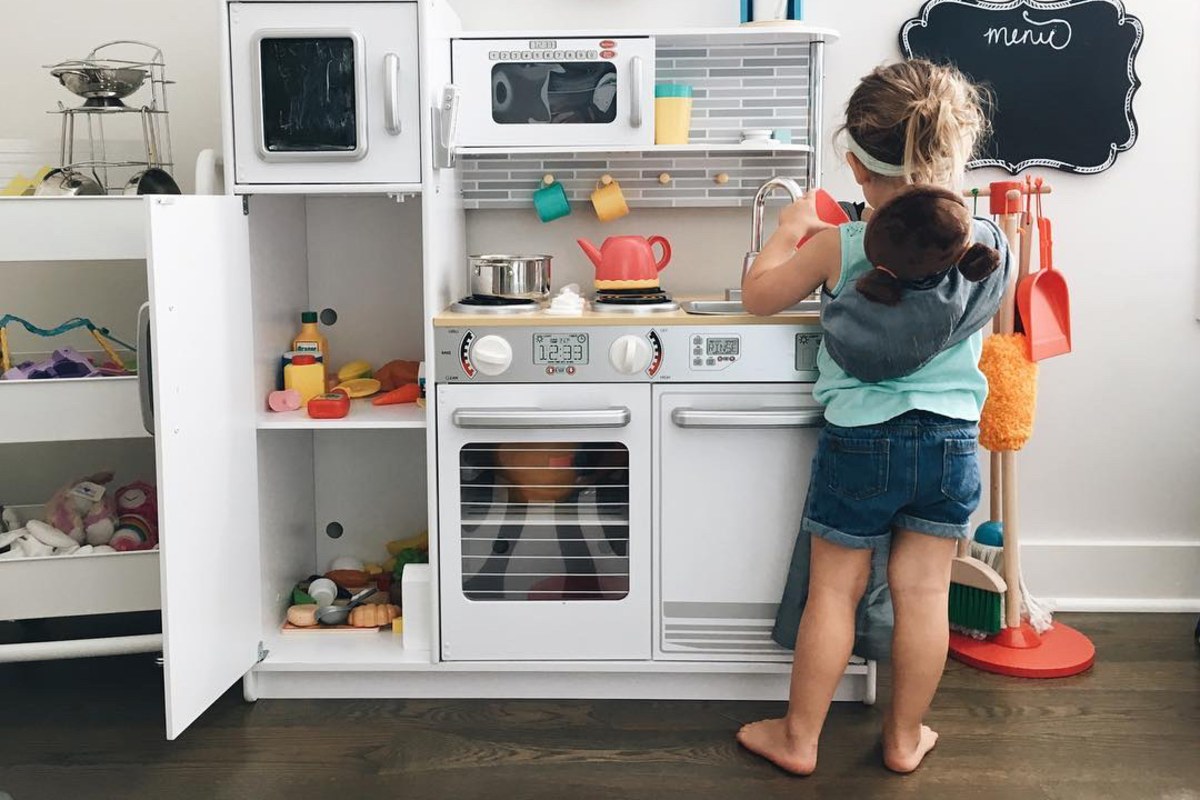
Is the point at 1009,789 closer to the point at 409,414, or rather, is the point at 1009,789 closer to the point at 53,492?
the point at 409,414

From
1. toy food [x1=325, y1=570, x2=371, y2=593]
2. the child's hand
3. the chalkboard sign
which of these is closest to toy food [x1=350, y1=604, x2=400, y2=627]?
toy food [x1=325, y1=570, x2=371, y2=593]

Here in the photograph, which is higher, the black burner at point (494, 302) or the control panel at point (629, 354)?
the black burner at point (494, 302)

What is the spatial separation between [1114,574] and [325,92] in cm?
223

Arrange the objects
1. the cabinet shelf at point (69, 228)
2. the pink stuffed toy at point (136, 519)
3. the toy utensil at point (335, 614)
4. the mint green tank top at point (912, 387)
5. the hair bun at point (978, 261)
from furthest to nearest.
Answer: the toy utensil at point (335, 614) → the pink stuffed toy at point (136, 519) → the cabinet shelf at point (69, 228) → the mint green tank top at point (912, 387) → the hair bun at point (978, 261)

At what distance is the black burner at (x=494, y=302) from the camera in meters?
2.44

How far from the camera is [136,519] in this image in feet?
8.45

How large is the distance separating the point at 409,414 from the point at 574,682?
0.66 m

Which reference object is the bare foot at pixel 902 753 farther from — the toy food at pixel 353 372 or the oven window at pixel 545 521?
the toy food at pixel 353 372

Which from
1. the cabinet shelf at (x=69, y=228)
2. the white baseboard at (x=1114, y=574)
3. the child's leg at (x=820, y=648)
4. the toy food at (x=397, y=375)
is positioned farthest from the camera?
the white baseboard at (x=1114, y=574)

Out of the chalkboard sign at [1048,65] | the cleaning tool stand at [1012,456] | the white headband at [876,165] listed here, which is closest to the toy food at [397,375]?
the white headband at [876,165]

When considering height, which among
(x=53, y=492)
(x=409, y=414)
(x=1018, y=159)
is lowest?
(x=53, y=492)

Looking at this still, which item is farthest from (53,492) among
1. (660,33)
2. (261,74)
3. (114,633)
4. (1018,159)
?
(1018,159)

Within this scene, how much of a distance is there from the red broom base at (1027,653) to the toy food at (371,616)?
1274mm

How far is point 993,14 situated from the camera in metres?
2.84
